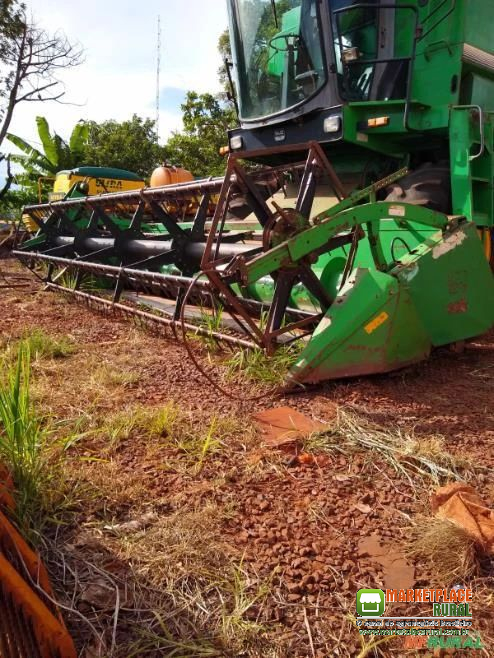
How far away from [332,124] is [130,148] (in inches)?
774

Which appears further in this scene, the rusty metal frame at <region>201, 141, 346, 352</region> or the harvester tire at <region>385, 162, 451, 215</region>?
the harvester tire at <region>385, 162, 451, 215</region>

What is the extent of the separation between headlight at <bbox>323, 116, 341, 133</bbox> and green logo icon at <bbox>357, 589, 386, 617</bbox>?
3.57 metres

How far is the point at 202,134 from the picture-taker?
60.1 ft

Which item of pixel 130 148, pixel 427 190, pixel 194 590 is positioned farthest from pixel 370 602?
pixel 130 148

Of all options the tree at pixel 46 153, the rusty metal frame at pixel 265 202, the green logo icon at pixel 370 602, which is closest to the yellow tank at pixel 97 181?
the tree at pixel 46 153

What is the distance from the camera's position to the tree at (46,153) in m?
15.3

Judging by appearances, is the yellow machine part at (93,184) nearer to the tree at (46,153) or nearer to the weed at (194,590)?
the tree at (46,153)

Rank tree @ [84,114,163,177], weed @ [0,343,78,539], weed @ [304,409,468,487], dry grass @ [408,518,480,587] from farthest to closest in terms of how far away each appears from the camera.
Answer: tree @ [84,114,163,177]
weed @ [304,409,468,487]
weed @ [0,343,78,539]
dry grass @ [408,518,480,587]

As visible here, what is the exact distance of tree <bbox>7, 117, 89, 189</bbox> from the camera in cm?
1529

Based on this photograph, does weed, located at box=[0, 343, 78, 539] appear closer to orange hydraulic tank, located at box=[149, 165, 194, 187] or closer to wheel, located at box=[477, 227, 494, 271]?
wheel, located at box=[477, 227, 494, 271]

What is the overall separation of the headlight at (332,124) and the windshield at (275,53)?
0.95ft

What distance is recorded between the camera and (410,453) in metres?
2.22

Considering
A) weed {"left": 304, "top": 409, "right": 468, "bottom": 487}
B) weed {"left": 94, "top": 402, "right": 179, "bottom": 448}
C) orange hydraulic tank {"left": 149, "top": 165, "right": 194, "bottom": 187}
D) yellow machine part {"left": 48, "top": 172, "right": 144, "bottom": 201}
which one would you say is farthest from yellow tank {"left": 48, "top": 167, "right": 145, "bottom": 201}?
Result: weed {"left": 304, "top": 409, "right": 468, "bottom": 487}

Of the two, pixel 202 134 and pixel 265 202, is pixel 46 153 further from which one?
pixel 265 202
